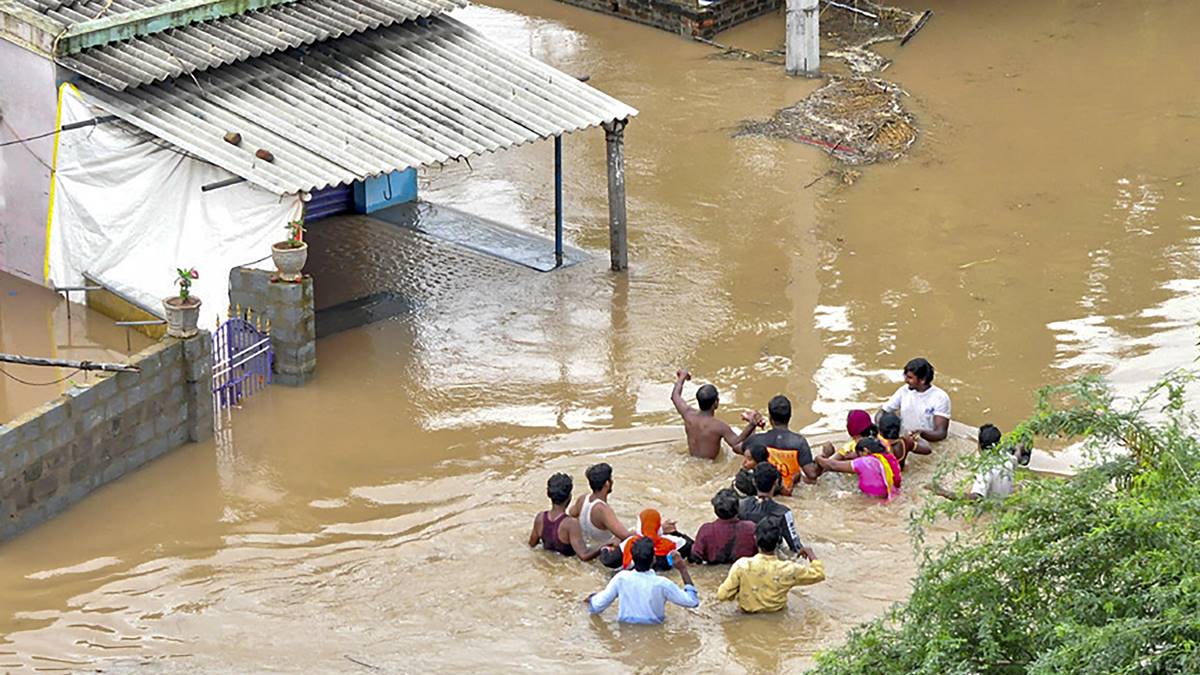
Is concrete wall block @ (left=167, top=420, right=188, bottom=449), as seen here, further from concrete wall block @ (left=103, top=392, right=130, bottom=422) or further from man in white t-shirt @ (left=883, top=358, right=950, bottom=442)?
man in white t-shirt @ (left=883, top=358, right=950, bottom=442)

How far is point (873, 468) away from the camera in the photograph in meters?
13.2

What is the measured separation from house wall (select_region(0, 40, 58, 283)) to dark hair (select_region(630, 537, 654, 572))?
7772 millimetres

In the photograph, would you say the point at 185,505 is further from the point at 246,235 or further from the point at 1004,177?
the point at 1004,177

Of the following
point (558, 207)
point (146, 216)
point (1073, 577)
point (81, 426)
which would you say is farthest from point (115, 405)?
point (1073, 577)

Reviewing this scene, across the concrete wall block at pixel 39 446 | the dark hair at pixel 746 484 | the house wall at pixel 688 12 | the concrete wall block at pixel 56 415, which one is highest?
the house wall at pixel 688 12

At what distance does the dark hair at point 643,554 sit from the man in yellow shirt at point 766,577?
1.76 feet

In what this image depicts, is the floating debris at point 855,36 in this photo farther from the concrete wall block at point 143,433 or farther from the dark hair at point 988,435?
the concrete wall block at point 143,433

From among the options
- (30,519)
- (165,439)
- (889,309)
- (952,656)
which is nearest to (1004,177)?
(889,309)

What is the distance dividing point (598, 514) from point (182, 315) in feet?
13.0

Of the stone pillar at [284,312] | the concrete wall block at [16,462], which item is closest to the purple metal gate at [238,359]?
the stone pillar at [284,312]

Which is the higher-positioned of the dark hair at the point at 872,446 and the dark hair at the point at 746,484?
the dark hair at the point at 872,446

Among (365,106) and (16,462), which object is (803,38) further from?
(16,462)

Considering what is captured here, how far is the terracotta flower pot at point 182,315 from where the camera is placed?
14.1m

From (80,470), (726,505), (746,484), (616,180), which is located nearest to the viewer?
(726,505)
